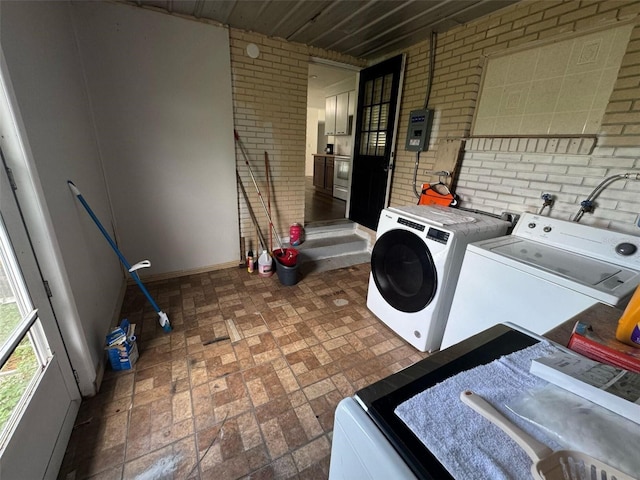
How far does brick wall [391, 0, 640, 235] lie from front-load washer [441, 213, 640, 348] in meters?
0.35

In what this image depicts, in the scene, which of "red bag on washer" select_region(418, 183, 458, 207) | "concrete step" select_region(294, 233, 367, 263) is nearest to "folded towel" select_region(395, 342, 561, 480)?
"red bag on washer" select_region(418, 183, 458, 207)

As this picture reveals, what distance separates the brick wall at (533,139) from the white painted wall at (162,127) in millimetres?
2080

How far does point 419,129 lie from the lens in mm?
2736

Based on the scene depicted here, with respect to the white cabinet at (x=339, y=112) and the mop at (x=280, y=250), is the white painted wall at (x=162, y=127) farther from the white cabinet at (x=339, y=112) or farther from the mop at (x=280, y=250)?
the white cabinet at (x=339, y=112)

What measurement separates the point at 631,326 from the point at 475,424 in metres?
0.66

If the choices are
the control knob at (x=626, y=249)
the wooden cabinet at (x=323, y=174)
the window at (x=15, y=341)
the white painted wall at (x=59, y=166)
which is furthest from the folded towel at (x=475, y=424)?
the wooden cabinet at (x=323, y=174)

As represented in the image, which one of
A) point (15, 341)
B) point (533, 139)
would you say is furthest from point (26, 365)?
point (533, 139)

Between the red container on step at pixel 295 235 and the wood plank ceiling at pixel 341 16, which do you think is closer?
the wood plank ceiling at pixel 341 16

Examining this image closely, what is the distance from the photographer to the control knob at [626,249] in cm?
136

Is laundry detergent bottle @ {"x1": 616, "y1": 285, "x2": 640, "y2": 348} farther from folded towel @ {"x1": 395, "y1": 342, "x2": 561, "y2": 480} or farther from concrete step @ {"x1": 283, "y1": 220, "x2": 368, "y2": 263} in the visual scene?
concrete step @ {"x1": 283, "y1": 220, "x2": 368, "y2": 263}

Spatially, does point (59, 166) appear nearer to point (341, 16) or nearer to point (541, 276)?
point (341, 16)

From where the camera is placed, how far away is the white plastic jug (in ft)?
9.59

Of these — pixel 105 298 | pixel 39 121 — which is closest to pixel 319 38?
pixel 39 121

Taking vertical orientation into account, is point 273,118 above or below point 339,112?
below
